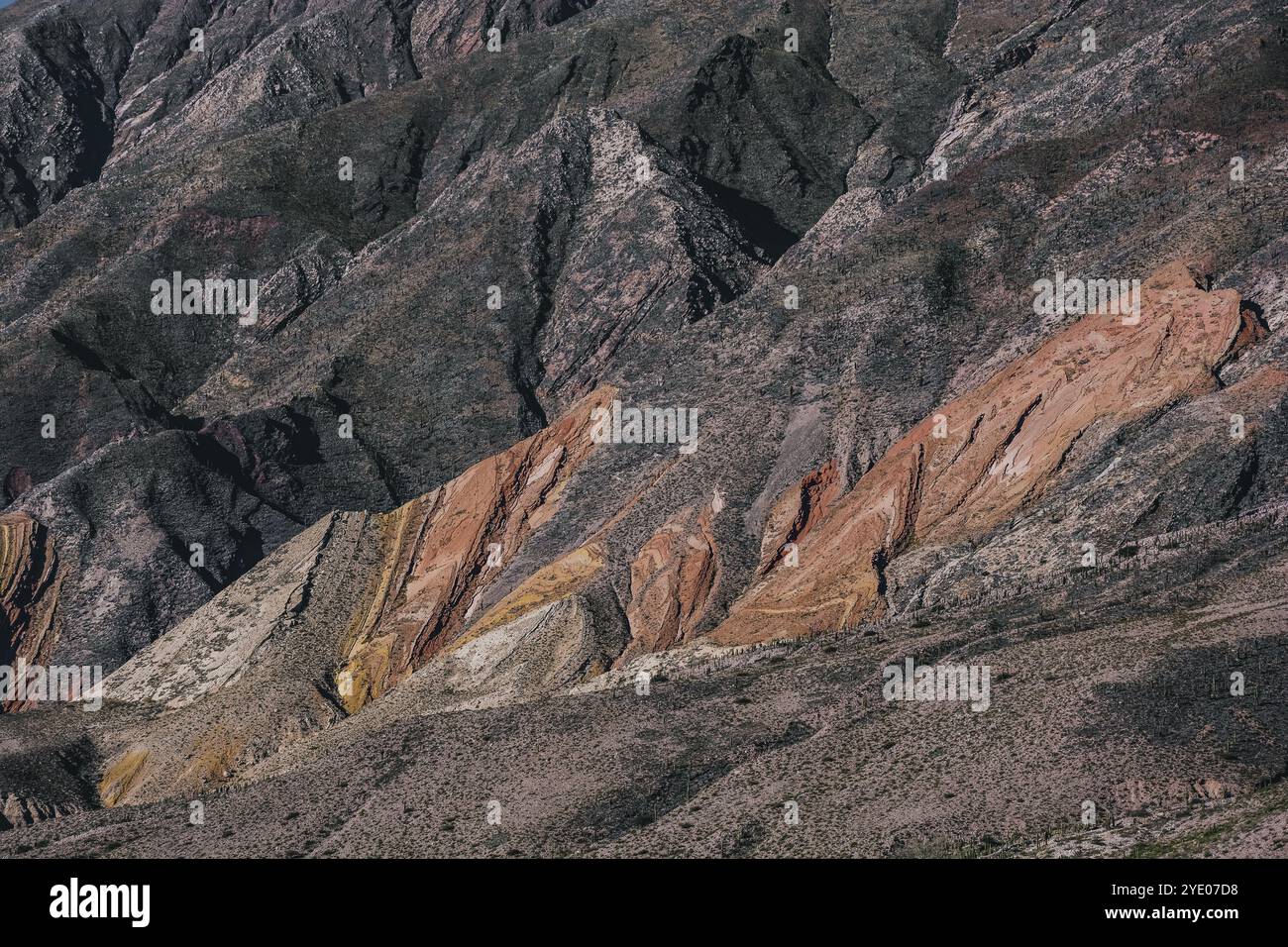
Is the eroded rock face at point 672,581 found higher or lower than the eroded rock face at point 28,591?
lower

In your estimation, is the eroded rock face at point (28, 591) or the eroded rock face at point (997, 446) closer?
the eroded rock face at point (997, 446)

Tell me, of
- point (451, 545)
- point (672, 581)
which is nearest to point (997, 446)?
point (672, 581)

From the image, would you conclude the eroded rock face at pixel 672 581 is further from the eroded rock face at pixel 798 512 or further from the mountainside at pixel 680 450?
the eroded rock face at pixel 798 512

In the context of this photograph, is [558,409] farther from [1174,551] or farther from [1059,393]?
[1174,551]

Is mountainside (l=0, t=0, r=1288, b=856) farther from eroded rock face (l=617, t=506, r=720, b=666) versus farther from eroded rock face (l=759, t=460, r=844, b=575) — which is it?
eroded rock face (l=759, t=460, r=844, b=575)

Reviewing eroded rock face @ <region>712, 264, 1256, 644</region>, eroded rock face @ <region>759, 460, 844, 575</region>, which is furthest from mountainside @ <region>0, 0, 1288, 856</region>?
eroded rock face @ <region>759, 460, 844, 575</region>

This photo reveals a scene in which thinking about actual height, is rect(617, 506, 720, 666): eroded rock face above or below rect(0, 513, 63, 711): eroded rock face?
below

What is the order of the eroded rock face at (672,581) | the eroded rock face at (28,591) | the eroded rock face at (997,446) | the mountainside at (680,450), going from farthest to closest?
→ the eroded rock face at (28,591) → the eroded rock face at (672,581) → the eroded rock face at (997,446) → the mountainside at (680,450)

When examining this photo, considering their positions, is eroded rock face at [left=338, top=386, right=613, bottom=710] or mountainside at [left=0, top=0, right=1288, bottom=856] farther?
eroded rock face at [left=338, top=386, right=613, bottom=710]

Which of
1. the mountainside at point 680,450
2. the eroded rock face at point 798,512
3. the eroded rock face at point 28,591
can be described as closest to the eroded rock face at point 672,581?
the mountainside at point 680,450
